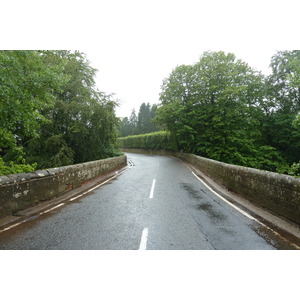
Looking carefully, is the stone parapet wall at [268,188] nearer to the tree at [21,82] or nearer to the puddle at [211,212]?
the puddle at [211,212]

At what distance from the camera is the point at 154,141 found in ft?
148

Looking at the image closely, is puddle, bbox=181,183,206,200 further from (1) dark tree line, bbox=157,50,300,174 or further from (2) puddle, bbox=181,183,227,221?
(1) dark tree line, bbox=157,50,300,174

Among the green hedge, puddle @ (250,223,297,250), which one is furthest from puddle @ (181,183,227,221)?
the green hedge

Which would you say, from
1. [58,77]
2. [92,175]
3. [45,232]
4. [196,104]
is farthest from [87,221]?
[196,104]

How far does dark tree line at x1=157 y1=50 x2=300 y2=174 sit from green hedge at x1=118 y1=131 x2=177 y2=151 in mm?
9175

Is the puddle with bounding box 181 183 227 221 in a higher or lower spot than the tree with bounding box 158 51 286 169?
lower

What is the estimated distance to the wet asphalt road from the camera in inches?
145

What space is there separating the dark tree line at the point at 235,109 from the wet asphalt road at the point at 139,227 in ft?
55.2

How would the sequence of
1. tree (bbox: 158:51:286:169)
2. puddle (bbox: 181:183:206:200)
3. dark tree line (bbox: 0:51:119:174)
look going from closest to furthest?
puddle (bbox: 181:183:206:200)
dark tree line (bbox: 0:51:119:174)
tree (bbox: 158:51:286:169)

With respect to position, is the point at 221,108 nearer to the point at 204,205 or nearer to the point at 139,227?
the point at 204,205

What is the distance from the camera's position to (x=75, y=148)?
51.9ft

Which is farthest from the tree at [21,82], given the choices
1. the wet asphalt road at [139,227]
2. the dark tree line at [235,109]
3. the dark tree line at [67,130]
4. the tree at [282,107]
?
the tree at [282,107]

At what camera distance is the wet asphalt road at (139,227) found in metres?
3.69

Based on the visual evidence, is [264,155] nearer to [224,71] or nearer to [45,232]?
[224,71]
